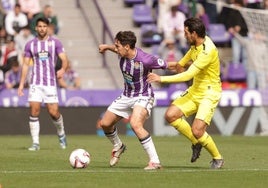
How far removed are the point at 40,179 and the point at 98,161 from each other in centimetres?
308

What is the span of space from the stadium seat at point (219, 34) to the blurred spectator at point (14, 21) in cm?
502

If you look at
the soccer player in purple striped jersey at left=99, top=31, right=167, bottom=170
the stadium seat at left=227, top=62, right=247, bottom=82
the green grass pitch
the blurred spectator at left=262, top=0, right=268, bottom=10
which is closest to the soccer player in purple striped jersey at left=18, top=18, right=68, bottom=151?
the green grass pitch

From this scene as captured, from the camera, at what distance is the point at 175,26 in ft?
87.2

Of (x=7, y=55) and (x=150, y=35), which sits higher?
(x=150, y=35)

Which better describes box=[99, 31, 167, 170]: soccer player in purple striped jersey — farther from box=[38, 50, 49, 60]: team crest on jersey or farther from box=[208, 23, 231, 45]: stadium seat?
box=[208, 23, 231, 45]: stadium seat

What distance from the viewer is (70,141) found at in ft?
67.4

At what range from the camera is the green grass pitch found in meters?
11.4

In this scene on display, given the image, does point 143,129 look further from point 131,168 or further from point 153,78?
point 153,78

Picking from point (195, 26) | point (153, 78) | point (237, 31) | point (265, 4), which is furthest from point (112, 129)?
point (265, 4)

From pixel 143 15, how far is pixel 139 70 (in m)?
14.7

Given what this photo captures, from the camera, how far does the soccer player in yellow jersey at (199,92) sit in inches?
525

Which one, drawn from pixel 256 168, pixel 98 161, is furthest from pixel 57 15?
pixel 256 168

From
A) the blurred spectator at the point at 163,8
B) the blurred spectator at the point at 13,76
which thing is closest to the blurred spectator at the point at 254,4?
the blurred spectator at the point at 163,8

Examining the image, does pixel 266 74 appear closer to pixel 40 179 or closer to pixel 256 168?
pixel 256 168
